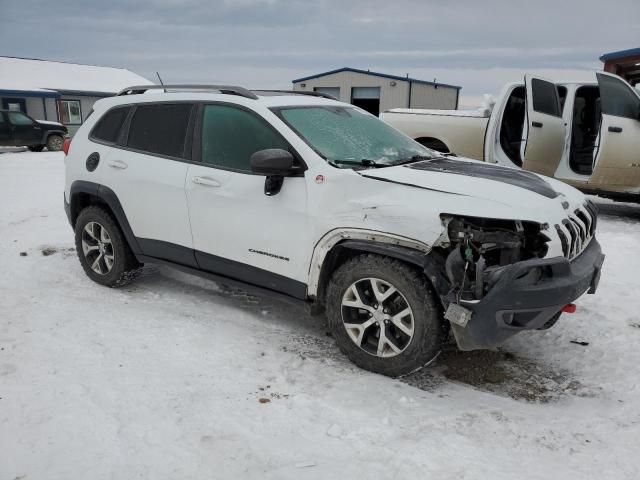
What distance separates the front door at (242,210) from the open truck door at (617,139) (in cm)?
583

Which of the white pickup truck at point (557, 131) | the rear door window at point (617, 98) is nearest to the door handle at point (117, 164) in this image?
the white pickup truck at point (557, 131)

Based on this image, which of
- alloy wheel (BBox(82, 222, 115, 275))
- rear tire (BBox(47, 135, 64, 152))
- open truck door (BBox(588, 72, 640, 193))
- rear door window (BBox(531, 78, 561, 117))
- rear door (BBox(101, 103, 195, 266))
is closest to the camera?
rear door (BBox(101, 103, 195, 266))

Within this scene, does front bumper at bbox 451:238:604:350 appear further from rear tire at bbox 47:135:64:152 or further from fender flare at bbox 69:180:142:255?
rear tire at bbox 47:135:64:152

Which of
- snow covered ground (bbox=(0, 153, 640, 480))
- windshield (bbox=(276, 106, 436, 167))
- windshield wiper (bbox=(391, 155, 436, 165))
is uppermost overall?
windshield (bbox=(276, 106, 436, 167))

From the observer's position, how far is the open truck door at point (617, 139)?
7438 millimetres

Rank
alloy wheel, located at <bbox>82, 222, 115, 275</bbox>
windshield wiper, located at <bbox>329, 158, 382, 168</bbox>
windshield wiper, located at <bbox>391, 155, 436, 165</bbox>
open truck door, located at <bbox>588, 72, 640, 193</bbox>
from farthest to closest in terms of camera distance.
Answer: open truck door, located at <bbox>588, 72, 640, 193</bbox> < alloy wheel, located at <bbox>82, 222, 115, 275</bbox> < windshield wiper, located at <bbox>391, 155, 436, 165</bbox> < windshield wiper, located at <bbox>329, 158, 382, 168</bbox>

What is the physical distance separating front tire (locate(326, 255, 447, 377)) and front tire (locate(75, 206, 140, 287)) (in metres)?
2.24

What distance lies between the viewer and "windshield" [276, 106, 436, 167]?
363cm

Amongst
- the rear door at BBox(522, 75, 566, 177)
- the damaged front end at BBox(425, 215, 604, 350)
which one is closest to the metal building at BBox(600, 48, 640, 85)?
the rear door at BBox(522, 75, 566, 177)

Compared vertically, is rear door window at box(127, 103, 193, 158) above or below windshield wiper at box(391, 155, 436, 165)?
above

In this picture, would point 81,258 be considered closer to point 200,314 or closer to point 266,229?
point 200,314

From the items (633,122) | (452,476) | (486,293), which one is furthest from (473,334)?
(633,122)

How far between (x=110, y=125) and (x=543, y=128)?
5.97m

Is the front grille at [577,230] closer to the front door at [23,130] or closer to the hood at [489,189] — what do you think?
the hood at [489,189]
